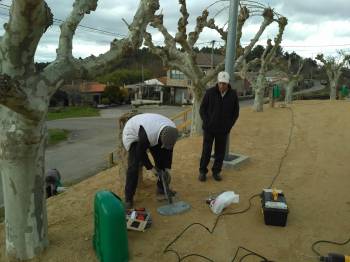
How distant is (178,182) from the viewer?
6449 millimetres

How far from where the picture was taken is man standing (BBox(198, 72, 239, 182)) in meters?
6.27

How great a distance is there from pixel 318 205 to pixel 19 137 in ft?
13.0

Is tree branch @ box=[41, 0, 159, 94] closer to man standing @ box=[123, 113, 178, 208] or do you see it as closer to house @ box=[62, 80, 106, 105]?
man standing @ box=[123, 113, 178, 208]

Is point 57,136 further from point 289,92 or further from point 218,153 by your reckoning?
point 218,153

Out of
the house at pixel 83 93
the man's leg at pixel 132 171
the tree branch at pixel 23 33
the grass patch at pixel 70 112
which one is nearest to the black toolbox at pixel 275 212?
the man's leg at pixel 132 171

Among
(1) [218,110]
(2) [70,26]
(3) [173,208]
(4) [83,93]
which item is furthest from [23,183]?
(4) [83,93]

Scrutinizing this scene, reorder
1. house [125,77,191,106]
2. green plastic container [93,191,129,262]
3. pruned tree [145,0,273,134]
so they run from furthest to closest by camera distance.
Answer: house [125,77,191,106]
pruned tree [145,0,273,134]
green plastic container [93,191,129,262]

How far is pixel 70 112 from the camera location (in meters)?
40.0

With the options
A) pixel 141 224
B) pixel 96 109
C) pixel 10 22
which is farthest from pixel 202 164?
pixel 96 109

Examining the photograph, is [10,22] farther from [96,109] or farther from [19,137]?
[96,109]

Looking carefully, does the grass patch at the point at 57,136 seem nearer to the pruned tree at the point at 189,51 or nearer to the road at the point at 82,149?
the road at the point at 82,149

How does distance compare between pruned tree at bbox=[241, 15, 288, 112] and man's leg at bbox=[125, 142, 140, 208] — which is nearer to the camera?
man's leg at bbox=[125, 142, 140, 208]

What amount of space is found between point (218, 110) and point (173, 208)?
71.2 inches

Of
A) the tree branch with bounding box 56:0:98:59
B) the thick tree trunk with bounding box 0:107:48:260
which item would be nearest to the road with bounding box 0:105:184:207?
the thick tree trunk with bounding box 0:107:48:260
